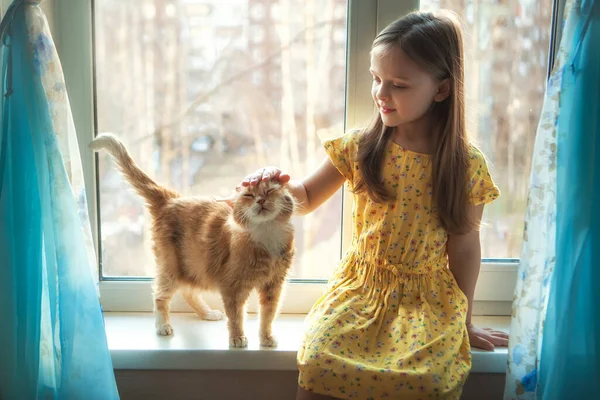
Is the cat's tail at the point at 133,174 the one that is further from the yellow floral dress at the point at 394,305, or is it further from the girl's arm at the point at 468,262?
the girl's arm at the point at 468,262

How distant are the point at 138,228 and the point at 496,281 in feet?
3.12

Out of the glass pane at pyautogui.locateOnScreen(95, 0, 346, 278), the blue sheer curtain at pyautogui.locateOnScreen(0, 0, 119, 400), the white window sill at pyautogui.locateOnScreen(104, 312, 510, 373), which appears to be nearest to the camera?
the blue sheer curtain at pyautogui.locateOnScreen(0, 0, 119, 400)

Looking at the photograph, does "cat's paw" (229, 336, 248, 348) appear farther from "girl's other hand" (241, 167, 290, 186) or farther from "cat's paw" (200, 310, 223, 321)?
"girl's other hand" (241, 167, 290, 186)

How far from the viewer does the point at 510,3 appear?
1347mm

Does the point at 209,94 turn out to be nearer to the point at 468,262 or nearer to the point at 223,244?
the point at 223,244

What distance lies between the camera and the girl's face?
112cm

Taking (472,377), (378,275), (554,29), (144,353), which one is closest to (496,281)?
(472,377)

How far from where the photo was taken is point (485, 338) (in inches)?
49.6

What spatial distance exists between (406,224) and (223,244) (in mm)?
408

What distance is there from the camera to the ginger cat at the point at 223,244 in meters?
1.15

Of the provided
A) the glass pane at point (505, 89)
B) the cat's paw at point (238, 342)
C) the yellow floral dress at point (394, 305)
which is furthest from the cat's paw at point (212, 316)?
the glass pane at point (505, 89)

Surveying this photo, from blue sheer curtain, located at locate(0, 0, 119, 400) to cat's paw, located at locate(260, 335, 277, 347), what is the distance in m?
0.34

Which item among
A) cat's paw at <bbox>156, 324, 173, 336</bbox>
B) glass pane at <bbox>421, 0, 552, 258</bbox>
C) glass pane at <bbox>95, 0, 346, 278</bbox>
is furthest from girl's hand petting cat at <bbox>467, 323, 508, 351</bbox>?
cat's paw at <bbox>156, 324, 173, 336</bbox>

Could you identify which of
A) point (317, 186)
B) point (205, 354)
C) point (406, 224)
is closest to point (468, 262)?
point (406, 224)
